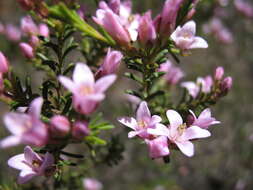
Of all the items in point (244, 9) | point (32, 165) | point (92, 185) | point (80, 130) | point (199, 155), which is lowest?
point (199, 155)

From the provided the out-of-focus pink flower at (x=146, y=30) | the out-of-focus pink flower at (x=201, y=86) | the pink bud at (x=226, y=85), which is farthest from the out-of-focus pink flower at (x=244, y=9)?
the out-of-focus pink flower at (x=146, y=30)

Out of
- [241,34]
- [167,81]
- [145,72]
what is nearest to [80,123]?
[145,72]

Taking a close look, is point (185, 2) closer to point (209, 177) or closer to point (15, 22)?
point (209, 177)

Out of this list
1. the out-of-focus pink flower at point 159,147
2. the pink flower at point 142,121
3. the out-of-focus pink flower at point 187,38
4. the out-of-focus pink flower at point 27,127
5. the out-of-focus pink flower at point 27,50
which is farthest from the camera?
the out-of-focus pink flower at point 27,50

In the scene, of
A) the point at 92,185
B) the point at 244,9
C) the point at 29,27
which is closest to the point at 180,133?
the point at 29,27

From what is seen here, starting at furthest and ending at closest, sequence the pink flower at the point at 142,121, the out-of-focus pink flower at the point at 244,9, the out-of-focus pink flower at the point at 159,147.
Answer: the out-of-focus pink flower at the point at 244,9
the pink flower at the point at 142,121
the out-of-focus pink flower at the point at 159,147

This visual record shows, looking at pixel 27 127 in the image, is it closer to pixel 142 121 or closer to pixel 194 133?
pixel 142 121

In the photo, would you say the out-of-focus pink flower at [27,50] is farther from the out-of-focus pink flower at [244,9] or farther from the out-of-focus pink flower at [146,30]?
the out-of-focus pink flower at [244,9]
